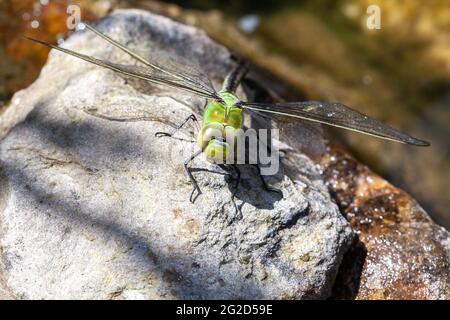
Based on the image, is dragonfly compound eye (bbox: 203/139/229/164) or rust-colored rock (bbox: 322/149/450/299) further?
rust-colored rock (bbox: 322/149/450/299)

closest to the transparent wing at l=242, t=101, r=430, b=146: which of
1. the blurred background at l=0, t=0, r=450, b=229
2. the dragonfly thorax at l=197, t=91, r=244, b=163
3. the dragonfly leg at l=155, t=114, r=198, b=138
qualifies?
the dragonfly thorax at l=197, t=91, r=244, b=163

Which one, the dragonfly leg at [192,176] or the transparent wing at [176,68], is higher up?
the transparent wing at [176,68]

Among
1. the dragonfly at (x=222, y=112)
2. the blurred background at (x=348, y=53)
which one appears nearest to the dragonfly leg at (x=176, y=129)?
the dragonfly at (x=222, y=112)

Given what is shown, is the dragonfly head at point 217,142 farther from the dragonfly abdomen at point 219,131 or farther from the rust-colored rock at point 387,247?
the rust-colored rock at point 387,247

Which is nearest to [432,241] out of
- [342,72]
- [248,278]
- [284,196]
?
[284,196]

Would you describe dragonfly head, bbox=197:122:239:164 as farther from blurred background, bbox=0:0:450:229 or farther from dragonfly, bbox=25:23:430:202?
blurred background, bbox=0:0:450:229

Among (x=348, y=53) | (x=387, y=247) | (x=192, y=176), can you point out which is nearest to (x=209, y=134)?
(x=192, y=176)
